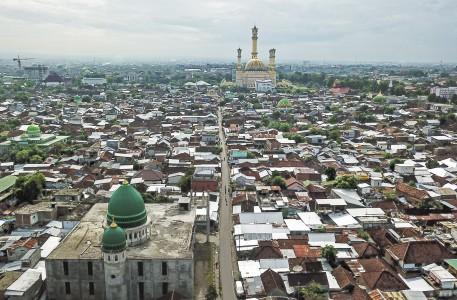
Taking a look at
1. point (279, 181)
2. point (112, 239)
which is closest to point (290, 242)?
Result: point (279, 181)

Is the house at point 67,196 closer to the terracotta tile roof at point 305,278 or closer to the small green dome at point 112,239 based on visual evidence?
the small green dome at point 112,239

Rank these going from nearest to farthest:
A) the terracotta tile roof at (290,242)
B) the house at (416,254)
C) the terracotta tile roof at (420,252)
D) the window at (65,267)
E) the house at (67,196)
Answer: the window at (65,267) < the house at (416,254) < the terracotta tile roof at (420,252) < the terracotta tile roof at (290,242) < the house at (67,196)

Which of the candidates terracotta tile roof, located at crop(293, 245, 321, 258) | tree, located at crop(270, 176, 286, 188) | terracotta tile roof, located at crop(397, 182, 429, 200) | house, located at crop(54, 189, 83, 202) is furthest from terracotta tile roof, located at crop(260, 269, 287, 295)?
house, located at crop(54, 189, 83, 202)

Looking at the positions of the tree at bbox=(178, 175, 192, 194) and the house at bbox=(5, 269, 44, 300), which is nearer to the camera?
the house at bbox=(5, 269, 44, 300)

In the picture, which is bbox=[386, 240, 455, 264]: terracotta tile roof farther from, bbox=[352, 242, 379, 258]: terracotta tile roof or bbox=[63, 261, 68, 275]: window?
bbox=[63, 261, 68, 275]: window

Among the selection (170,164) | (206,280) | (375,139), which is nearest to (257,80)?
(375,139)

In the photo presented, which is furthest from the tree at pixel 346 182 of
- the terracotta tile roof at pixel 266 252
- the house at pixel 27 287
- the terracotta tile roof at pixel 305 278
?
the house at pixel 27 287

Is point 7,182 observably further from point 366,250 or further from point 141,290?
point 366,250

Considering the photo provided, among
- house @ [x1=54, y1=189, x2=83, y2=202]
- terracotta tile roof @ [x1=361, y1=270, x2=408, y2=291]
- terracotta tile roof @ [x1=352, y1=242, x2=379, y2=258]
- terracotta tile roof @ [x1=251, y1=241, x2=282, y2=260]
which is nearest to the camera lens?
terracotta tile roof @ [x1=361, y1=270, x2=408, y2=291]
